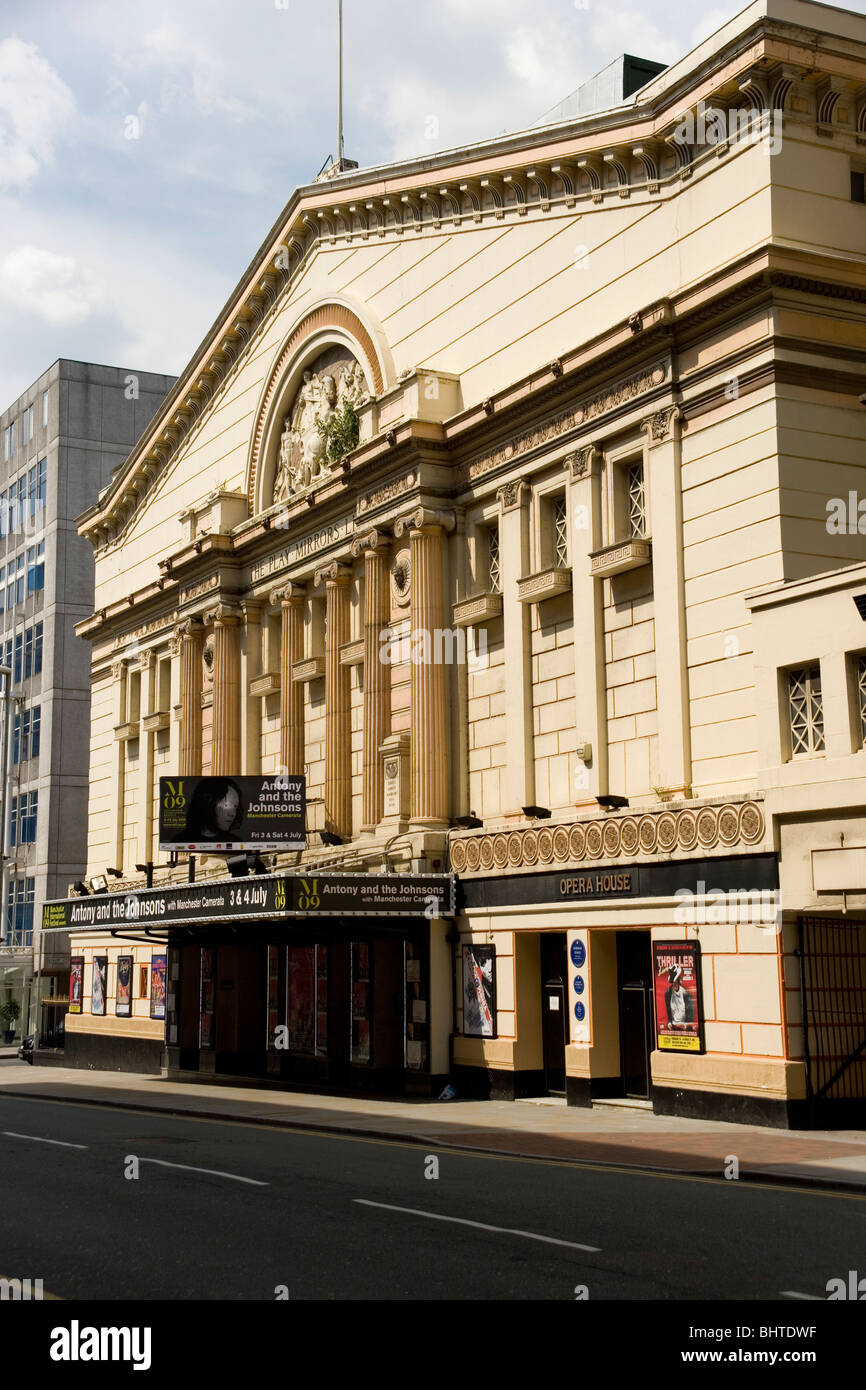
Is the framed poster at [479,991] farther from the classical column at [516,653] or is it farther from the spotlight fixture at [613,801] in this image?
the spotlight fixture at [613,801]

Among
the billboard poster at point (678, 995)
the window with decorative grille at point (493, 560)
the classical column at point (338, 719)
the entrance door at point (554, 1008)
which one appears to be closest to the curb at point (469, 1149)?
the billboard poster at point (678, 995)

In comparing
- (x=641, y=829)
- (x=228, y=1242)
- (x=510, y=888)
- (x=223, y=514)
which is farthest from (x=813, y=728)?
(x=223, y=514)

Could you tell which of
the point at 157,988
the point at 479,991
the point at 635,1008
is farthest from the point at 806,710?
the point at 157,988

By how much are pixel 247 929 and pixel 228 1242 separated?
2380 cm

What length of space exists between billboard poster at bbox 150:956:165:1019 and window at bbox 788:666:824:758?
26.5m

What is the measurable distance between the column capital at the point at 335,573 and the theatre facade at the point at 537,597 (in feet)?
0.37

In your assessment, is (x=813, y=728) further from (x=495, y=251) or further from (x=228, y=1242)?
(x=495, y=251)

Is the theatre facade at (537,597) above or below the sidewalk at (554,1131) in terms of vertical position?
above

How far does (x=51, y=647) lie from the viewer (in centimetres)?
Answer: 7275

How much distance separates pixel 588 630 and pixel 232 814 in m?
11.9

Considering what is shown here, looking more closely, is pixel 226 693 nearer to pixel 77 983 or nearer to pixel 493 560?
pixel 493 560

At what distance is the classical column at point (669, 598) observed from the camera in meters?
25.4

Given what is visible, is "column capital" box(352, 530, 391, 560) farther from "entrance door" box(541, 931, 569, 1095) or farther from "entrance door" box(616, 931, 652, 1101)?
→ "entrance door" box(616, 931, 652, 1101)

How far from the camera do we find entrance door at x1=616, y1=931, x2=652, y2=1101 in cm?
2672
